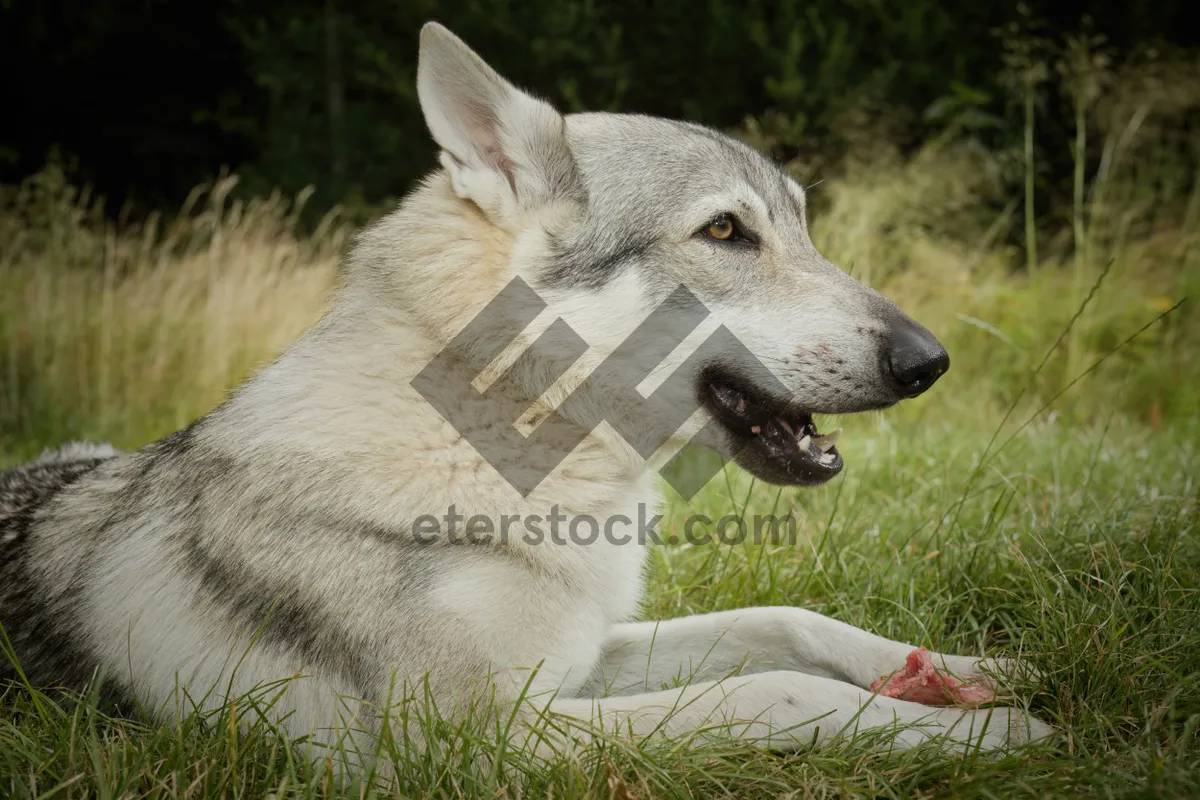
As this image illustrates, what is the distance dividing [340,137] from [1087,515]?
43.1 ft

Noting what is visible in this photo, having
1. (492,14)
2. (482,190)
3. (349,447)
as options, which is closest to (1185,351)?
(482,190)

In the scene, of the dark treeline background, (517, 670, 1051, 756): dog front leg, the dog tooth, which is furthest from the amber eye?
the dark treeline background

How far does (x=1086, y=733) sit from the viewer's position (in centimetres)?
217

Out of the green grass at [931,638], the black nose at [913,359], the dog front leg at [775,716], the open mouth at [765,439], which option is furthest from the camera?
the open mouth at [765,439]

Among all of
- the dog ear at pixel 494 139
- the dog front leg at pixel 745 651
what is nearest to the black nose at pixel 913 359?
the dog front leg at pixel 745 651

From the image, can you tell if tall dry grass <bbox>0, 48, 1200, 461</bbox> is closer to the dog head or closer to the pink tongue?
the dog head

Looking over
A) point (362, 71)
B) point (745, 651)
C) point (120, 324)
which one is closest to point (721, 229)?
point (745, 651)

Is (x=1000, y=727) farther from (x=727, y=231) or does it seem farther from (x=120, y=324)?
(x=120, y=324)

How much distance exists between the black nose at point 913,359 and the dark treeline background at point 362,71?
967cm

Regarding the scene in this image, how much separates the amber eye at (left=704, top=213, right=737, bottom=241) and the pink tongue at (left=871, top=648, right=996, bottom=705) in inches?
52.3

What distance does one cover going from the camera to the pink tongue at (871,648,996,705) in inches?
92.4

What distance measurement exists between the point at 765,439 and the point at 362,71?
13330 mm

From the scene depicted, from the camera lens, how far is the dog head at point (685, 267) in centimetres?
252

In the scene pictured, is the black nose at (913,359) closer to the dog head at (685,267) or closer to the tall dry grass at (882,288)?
the dog head at (685,267)
